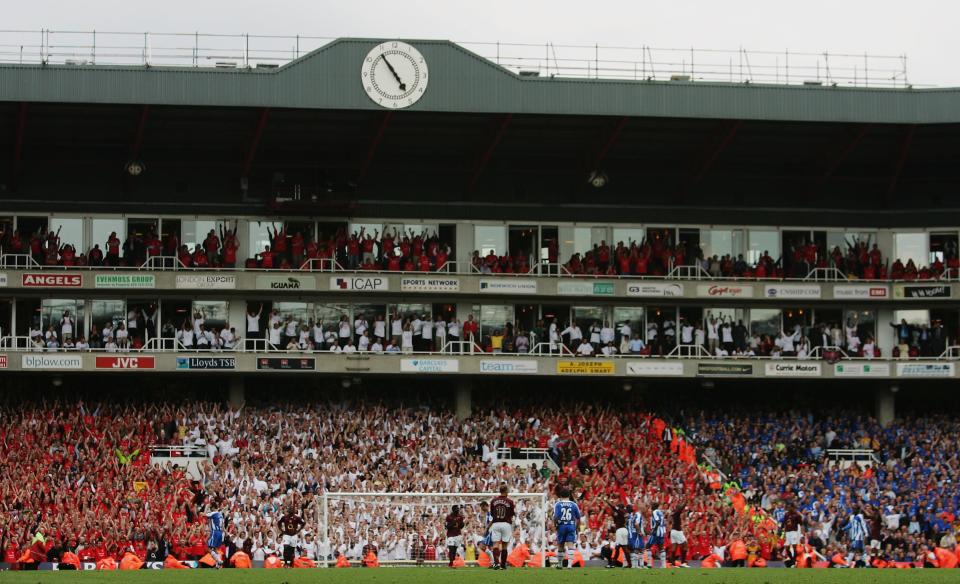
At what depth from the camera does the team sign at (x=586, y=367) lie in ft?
151

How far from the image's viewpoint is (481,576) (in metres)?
24.1

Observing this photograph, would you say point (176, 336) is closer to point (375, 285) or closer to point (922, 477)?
point (375, 285)

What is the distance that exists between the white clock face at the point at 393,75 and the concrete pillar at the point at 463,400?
9726 millimetres

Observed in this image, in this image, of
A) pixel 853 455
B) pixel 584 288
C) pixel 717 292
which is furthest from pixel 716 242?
pixel 853 455

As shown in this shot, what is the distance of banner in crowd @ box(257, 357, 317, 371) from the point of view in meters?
44.8

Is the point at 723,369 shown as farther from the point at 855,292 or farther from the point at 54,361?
the point at 54,361

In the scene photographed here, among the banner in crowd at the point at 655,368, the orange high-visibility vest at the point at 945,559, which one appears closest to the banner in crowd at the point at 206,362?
the banner in crowd at the point at 655,368

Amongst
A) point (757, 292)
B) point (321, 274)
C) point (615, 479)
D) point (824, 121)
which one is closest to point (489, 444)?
point (615, 479)

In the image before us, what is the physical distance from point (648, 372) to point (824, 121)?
9.96 meters

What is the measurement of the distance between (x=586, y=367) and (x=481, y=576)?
22.5 m

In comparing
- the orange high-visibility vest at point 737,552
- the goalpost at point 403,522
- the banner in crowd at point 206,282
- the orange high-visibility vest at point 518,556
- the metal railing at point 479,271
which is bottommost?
the orange high-visibility vest at point 737,552

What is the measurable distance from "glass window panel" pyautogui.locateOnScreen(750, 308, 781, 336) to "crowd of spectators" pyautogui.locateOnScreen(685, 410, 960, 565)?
2953mm

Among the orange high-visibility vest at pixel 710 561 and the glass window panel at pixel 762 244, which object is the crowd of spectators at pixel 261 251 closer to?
the glass window panel at pixel 762 244

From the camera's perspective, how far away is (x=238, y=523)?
3447 cm
